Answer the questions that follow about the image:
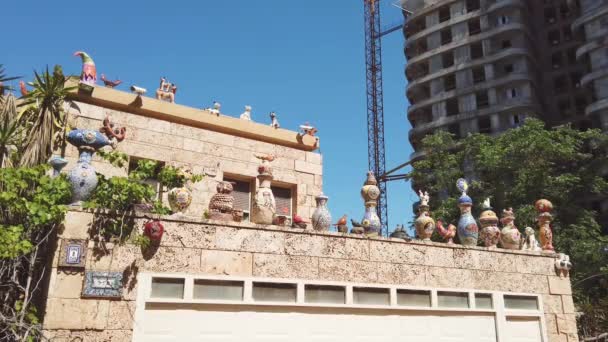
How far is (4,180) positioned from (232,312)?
363 centimetres

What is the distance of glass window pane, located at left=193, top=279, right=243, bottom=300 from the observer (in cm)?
745

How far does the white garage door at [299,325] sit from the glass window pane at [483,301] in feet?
0.66

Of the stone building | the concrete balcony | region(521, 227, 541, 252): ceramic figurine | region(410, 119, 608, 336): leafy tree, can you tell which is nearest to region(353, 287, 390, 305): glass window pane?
the stone building

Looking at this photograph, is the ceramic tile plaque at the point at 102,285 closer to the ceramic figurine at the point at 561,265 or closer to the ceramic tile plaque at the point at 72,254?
the ceramic tile plaque at the point at 72,254

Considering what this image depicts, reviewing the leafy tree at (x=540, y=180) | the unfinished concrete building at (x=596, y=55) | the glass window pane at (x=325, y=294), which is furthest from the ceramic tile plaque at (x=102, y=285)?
the unfinished concrete building at (x=596, y=55)

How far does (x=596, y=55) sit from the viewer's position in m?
39.8

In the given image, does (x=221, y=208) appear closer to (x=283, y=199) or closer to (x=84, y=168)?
(x=84, y=168)

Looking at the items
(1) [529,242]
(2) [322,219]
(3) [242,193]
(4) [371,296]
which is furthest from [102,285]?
(1) [529,242]

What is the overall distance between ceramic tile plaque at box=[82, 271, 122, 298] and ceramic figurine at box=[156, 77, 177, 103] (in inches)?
272

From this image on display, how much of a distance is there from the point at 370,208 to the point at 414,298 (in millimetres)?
1870

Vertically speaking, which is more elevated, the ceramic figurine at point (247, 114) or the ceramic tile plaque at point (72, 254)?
the ceramic figurine at point (247, 114)

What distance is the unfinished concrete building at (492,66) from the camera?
44281 millimetres

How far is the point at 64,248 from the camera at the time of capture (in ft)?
22.1

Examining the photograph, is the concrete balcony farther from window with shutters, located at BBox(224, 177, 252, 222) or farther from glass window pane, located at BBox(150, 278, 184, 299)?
glass window pane, located at BBox(150, 278, 184, 299)
